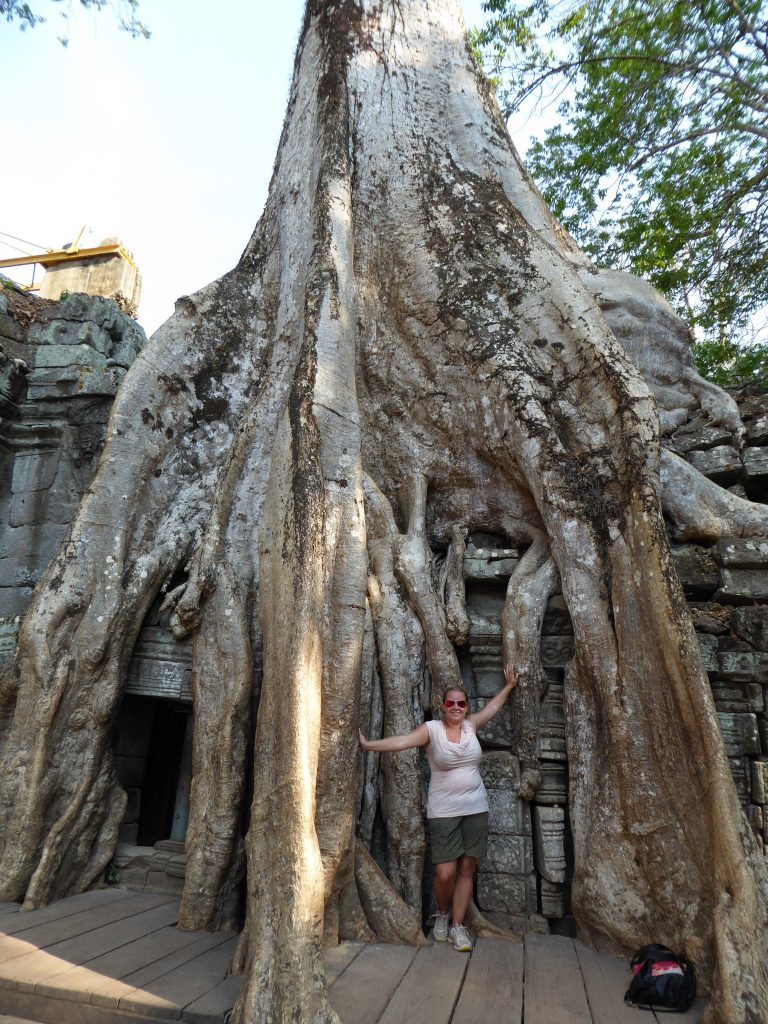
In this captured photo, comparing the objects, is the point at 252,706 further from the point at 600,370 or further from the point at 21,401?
the point at 21,401

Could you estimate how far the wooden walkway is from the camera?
1936mm

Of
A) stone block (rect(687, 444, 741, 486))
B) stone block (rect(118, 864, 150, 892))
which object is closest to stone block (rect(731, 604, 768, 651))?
stone block (rect(687, 444, 741, 486))

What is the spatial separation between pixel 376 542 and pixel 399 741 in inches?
37.7

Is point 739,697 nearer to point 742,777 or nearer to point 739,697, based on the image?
point 739,697

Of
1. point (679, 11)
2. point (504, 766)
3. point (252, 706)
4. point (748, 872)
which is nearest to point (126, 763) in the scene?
point (252, 706)

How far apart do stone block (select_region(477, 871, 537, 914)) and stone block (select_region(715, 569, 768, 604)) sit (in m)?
1.50

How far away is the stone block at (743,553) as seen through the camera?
3.12 metres

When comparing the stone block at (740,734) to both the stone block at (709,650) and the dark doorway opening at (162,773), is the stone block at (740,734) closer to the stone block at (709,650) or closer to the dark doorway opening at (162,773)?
the stone block at (709,650)

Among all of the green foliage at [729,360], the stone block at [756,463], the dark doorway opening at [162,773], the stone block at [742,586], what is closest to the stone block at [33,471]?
the dark doorway opening at [162,773]

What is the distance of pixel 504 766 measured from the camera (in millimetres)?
2846

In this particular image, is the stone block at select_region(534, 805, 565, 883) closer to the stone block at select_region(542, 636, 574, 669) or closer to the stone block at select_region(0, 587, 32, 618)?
the stone block at select_region(542, 636, 574, 669)

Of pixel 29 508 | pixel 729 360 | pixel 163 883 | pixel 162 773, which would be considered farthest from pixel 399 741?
pixel 729 360

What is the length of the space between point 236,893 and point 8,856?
0.96 meters

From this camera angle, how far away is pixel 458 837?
2602mm
